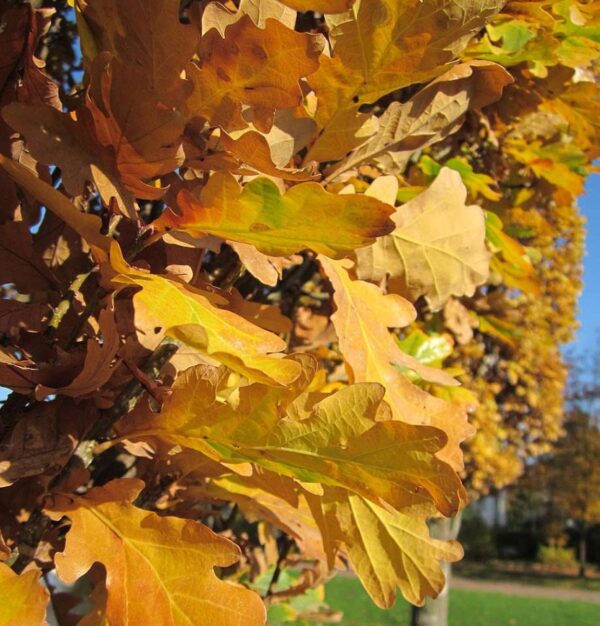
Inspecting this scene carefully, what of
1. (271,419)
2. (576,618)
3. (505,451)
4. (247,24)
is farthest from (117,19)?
(576,618)

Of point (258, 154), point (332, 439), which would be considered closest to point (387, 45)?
point (258, 154)

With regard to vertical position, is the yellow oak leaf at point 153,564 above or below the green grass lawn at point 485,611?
above

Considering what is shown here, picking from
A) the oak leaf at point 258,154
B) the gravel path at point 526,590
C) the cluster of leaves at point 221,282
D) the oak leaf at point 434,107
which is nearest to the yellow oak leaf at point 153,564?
the cluster of leaves at point 221,282

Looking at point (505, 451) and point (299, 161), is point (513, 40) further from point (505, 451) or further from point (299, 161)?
point (505, 451)

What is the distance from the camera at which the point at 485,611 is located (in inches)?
703

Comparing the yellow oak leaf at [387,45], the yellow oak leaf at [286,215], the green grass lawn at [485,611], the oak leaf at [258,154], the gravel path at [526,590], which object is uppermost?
the yellow oak leaf at [387,45]

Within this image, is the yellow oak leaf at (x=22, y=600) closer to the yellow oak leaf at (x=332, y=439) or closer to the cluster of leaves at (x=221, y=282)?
the cluster of leaves at (x=221, y=282)

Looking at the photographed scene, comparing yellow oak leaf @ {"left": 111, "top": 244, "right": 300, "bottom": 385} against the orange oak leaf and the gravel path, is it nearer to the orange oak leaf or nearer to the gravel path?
the orange oak leaf

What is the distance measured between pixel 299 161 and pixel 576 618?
61.8 ft

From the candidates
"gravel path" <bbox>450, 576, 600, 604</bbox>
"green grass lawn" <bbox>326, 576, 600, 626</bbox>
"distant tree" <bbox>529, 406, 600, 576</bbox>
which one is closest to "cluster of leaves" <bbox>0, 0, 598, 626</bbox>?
"green grass lawn" <bbox>326, 576, 600, 626</bbox>

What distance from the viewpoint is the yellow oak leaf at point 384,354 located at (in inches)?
33.9

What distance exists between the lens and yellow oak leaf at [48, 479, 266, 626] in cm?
71

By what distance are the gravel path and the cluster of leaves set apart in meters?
23.1

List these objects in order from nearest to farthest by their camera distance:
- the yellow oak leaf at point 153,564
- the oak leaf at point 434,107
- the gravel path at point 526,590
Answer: the yellow oak leaf at point 153,564 < the oak leaf at point 434,107 < the gravel path at point 526,590
